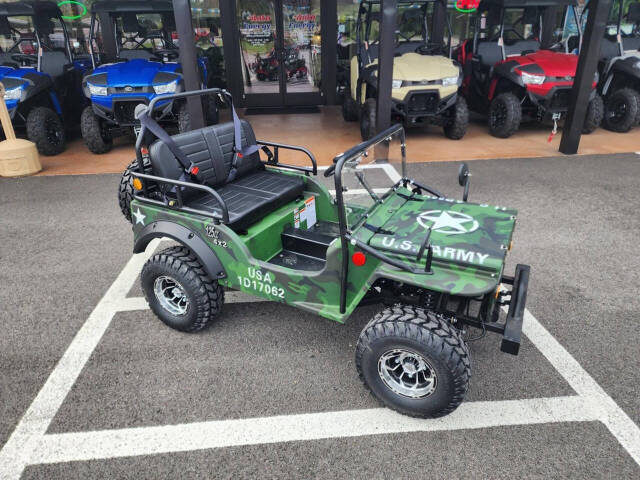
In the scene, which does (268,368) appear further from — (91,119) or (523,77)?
(523,77)

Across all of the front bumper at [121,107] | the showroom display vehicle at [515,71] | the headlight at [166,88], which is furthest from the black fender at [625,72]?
the front bumper at [121,107]

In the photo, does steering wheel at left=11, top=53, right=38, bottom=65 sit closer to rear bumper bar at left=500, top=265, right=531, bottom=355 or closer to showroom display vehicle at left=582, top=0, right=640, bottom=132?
rear bumper bar at left=500, top=265, right=531, bottom=355

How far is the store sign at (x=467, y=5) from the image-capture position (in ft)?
36.0

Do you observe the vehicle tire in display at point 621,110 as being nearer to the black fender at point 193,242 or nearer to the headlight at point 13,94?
the black fender at point 193,242

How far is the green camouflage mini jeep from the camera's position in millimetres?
2395

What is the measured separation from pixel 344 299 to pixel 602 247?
10.2 feet

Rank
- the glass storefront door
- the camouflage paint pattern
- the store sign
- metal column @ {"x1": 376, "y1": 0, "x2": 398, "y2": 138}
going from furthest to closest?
1. the store sign
2. the glass storefront door
3. metal column @ {"x1": 376, "y1": 0, "x2": 398, "y2": 138}
4. the camouflage paint pattern

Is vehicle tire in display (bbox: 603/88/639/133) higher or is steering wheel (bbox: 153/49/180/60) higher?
steering wheel (bbox: 153/49/180/60)

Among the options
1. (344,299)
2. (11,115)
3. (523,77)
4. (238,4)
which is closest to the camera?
(344,299)

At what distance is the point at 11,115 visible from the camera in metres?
6.97

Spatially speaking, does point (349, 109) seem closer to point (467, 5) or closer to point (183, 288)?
point (467, 5)

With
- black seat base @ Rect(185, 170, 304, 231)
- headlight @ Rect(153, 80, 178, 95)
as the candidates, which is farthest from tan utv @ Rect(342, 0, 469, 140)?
black seat base @ Rect(185, 170, 304, 231)

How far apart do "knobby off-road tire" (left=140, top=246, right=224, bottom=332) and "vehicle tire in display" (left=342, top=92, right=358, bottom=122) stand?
6.77 meters

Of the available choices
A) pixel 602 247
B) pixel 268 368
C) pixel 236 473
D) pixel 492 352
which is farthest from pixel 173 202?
pixel 602 247
